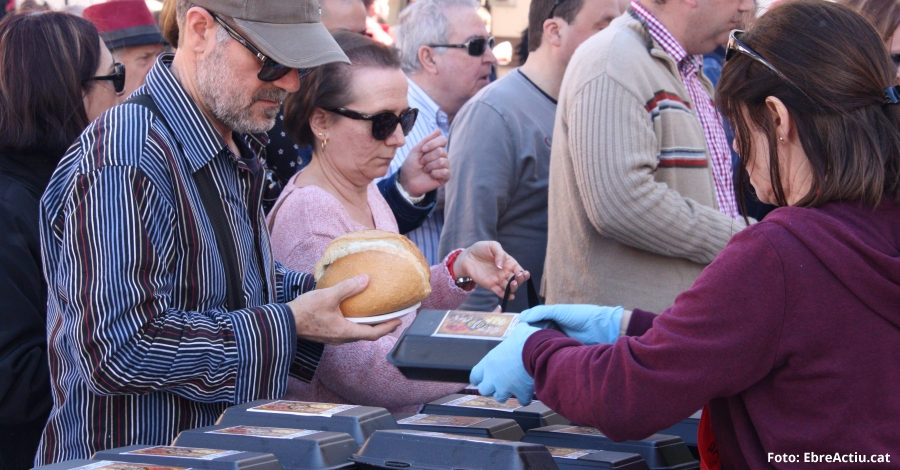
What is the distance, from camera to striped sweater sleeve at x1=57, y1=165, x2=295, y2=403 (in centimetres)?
191

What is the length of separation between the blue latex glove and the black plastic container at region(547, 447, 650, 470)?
16 centimetres

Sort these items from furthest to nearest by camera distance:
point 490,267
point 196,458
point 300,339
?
point 490,267, point 300,339, point 196,458

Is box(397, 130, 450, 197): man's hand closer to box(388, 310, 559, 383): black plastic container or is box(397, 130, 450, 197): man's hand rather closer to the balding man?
the balding man

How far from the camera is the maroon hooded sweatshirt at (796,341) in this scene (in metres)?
1.57

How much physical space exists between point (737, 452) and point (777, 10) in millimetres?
920

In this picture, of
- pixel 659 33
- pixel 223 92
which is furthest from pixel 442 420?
pixel 659 33

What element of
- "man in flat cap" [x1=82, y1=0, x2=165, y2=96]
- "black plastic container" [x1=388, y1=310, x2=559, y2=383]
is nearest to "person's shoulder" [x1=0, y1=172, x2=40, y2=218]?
"black plastic container" [x1=388, y1=310, x2=559, y2=383]

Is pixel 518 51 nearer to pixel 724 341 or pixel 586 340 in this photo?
pixel 586 340

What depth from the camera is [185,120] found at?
221 centimetres

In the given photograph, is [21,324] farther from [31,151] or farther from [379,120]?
[379,120]

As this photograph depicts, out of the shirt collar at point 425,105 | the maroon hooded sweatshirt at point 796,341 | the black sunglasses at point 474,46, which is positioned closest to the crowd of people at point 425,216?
the maroon hooded sweatshirt at point 796,341

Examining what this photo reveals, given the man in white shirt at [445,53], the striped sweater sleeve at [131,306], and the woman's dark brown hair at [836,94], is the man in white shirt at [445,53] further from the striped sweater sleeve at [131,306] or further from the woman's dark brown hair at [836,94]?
the woman's dark brown hair at [836,94]

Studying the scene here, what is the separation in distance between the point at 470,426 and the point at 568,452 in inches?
9.7

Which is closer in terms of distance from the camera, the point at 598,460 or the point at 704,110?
the point at 598,460
